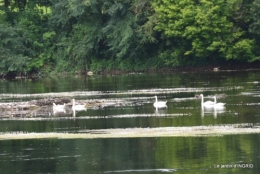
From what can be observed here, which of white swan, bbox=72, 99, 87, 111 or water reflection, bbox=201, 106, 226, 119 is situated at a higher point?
white swan, bbox=72, 99, 87, 111

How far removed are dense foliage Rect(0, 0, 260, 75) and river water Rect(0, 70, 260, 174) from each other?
584 inches

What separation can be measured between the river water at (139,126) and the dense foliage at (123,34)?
1483 cm

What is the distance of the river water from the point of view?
1070 inches

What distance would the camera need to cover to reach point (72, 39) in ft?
297

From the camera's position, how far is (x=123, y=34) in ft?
271

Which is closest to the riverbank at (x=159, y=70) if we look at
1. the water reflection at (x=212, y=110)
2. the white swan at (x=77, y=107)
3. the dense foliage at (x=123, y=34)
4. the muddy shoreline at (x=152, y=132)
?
the dense foliage at (x=123, y=34)

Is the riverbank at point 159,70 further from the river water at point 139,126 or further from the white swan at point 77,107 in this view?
the white swan at point 77,107

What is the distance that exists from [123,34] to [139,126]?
46.4 metres

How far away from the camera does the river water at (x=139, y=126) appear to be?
27188 mm

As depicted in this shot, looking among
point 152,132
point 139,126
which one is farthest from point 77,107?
point 152,132

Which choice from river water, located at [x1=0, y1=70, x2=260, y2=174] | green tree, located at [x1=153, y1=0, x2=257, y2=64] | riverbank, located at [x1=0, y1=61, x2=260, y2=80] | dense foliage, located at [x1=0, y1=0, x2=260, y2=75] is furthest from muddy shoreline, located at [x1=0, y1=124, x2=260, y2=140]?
riverbank, located at [x1=0, y1=61, x2=260, y2=80]

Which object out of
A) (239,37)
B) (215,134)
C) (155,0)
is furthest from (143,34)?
(215,134)

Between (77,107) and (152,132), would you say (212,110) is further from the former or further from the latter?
(152,132)

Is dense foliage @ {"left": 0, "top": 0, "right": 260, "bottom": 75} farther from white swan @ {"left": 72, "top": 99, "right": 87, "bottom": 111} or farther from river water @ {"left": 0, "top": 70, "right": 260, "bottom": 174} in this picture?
white swan @ {"left": 72, "top": 99, "right": 87, "bottom": 111}
